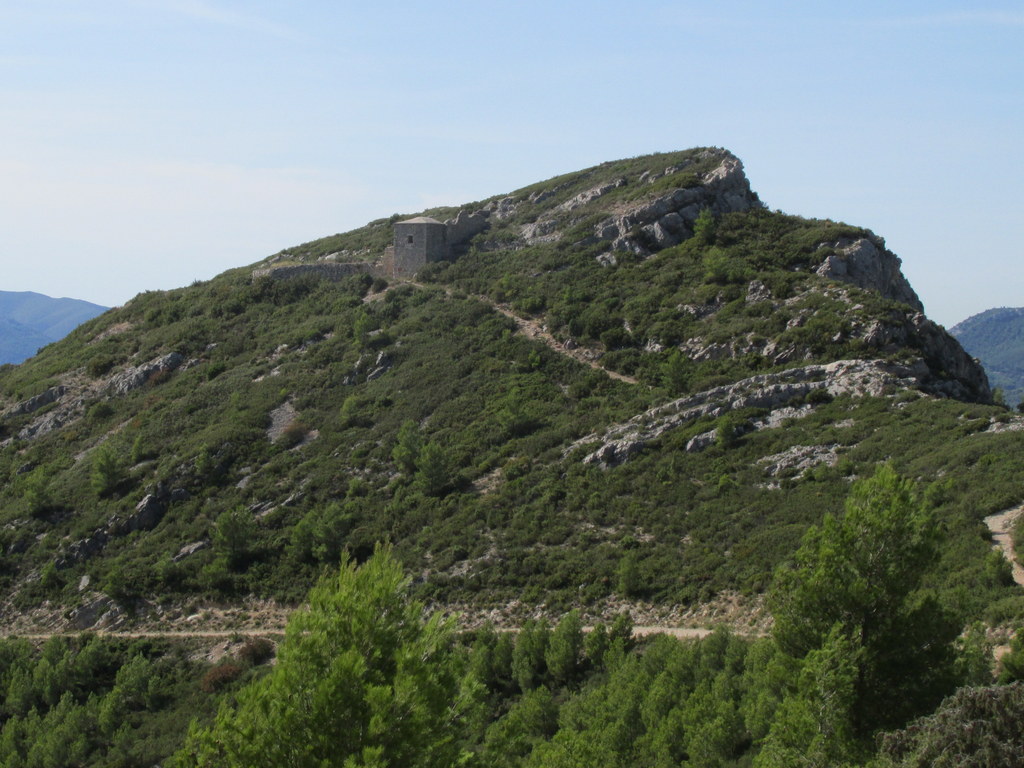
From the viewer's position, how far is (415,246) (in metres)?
70.5

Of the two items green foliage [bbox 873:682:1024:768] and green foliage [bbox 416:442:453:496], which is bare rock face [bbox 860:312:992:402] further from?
green foliage [bbox 873:682:1024:768]

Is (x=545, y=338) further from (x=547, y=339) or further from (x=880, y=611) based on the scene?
(x=880, y=611)

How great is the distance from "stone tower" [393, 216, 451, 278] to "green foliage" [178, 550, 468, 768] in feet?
193

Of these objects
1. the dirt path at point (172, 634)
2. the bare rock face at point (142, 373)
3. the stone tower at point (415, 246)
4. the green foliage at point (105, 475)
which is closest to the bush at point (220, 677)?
the dirt path at point (172, 634)

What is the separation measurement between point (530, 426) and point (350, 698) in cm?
3488

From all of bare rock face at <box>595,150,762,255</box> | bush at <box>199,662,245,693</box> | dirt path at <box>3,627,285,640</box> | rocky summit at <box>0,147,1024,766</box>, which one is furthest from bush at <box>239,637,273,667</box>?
bare rock face at <box>595,150,762,255</box>

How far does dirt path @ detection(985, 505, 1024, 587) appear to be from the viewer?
24.1m

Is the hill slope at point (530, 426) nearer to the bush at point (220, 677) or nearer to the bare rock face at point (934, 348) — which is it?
the bare rock face at point (934, 348)

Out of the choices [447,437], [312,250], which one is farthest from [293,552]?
[312,250]

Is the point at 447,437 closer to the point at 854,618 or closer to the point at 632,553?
the point at 632,553

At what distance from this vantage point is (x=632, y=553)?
33625 mm

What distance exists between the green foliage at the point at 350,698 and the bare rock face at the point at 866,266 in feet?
153

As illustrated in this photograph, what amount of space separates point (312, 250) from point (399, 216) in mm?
10145

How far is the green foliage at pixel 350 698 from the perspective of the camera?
11.3 metres
